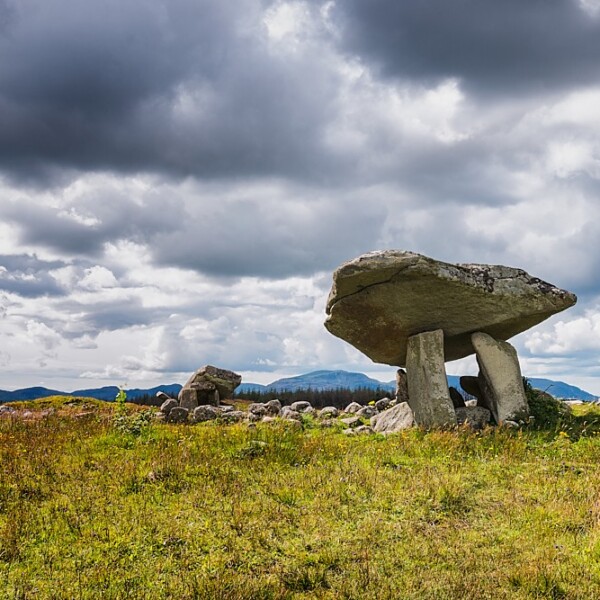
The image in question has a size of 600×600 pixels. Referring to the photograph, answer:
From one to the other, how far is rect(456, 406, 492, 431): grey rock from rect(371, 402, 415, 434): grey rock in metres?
1.59

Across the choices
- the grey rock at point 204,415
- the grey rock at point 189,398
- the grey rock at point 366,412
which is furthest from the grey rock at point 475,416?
the grey rock at point 189,398

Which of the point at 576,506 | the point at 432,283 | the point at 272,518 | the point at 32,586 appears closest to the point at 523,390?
the point at 432,283

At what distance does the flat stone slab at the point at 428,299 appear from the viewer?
1675 centimetres

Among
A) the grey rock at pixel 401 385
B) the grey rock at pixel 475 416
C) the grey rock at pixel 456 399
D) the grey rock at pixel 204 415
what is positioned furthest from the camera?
the grey rock at pixel 401 385

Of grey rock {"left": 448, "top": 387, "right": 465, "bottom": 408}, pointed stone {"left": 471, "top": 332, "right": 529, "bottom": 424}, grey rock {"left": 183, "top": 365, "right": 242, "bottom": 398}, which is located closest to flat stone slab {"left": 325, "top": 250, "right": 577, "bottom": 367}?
pointed stone {"left": 471, "top": 332, "right": 529, "bottom": 424}

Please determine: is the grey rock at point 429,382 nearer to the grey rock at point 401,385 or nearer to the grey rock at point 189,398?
the grey rock at point 401,385

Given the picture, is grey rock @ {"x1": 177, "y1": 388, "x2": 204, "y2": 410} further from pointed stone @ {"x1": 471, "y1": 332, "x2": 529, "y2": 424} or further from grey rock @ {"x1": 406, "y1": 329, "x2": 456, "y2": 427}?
pointed stone @ {"x1": 471, "y1": 332, "x2": 529, "y2": 424}

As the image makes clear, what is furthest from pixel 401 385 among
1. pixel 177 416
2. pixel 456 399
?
pixel 177 416

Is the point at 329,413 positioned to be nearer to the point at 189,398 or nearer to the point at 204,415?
the point at 204,415

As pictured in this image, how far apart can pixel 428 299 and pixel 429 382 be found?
2.70 metres

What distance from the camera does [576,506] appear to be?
9109 millimetres

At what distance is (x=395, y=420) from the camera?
19.0m

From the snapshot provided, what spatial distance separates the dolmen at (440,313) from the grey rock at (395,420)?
1.33ft

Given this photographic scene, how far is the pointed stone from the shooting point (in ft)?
59.0
